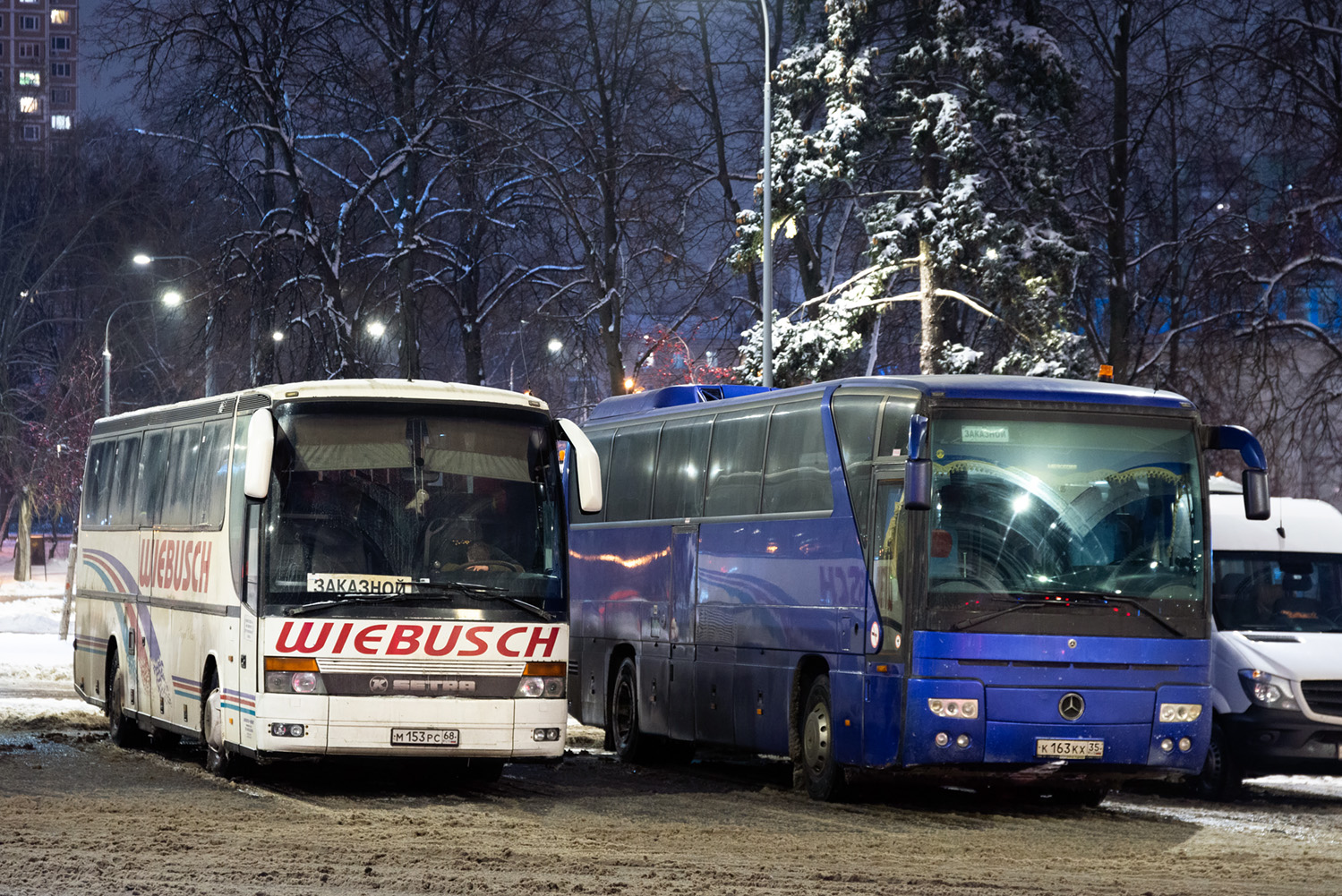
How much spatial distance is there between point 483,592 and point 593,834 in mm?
2628

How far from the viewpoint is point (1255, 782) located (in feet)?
66.2

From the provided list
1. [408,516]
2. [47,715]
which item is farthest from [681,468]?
[47,715]

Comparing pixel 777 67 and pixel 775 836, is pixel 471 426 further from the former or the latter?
pixel 777 67

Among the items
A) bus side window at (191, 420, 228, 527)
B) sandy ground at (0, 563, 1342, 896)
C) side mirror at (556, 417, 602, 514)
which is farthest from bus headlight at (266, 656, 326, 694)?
side mirror at (556, 417, 602, 514)

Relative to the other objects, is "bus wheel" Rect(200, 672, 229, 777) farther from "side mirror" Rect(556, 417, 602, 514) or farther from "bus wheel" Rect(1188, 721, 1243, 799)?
"bus wheel" Rect(1188, 721, 1243, 799)

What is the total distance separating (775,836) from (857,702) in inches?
82.4

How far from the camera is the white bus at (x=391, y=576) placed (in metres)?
14.8

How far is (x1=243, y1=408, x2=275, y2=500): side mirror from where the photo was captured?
14.8m

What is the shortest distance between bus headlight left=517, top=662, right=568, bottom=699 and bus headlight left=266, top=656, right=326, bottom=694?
1484mm

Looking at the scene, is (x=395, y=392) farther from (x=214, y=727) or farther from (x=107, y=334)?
(x=107, y=334)

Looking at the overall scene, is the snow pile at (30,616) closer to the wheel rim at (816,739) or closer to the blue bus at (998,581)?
the wheel rim at (816,739)

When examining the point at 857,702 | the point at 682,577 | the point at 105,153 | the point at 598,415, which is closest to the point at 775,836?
the point at 857,702

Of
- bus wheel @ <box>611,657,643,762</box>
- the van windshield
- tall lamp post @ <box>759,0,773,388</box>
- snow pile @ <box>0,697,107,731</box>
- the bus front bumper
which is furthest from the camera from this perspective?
tall lamp post @ <box>759,0,773,388</box>

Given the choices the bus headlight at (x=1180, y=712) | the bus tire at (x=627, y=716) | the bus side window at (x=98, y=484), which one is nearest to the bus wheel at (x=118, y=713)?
the bus side window at (x=98, y=484)
